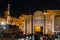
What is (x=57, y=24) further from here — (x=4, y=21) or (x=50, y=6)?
(x=4, y=21)

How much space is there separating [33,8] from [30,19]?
1790 millimetres

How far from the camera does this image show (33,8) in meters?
10.6

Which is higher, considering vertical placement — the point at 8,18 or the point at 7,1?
the point at 7,1

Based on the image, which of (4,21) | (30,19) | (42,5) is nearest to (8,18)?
(4,21)

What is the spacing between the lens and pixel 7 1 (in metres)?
11.4

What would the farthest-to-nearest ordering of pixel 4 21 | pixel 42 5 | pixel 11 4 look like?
pixel 4 21, pixel 11 4, pixel 42 5

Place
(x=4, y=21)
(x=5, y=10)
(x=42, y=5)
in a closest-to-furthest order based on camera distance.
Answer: (x=42, y=5), (x=5, y=10), (x=4, y=21)

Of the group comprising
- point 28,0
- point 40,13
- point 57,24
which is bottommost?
point 57,24

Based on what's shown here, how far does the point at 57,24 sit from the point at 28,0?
299 centimetres

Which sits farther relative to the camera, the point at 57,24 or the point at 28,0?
the point at 57,24

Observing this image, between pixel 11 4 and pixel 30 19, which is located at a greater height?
pixel 11 4

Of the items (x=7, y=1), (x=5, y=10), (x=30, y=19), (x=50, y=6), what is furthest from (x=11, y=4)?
(x=50, y=6)

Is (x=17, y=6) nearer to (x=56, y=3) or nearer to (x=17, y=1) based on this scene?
(x=17, y=1)

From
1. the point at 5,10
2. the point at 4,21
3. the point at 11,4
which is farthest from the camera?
the point at 4,21
